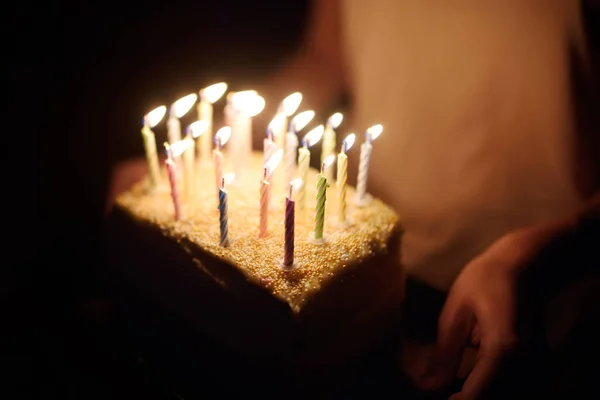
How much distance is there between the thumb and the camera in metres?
1.43

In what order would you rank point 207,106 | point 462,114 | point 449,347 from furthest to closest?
point 462,114 → point 207,106 → point 449,347

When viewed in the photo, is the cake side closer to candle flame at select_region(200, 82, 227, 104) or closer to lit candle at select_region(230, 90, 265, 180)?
lit candle at select_region(230, 90, 265, 180)

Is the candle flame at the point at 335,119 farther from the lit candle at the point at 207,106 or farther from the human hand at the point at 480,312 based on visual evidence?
the human hand at the point at 480,312

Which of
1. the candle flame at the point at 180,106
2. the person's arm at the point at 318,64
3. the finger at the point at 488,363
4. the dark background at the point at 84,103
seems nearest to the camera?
the finger at the point at 488,363

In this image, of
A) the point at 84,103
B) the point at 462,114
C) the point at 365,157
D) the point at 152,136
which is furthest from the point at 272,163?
the point at 84,103

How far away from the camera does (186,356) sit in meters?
1.51

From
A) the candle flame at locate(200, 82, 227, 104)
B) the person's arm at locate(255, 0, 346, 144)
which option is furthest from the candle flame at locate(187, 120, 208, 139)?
the person's arm at locate(255, 0, 346, 144)

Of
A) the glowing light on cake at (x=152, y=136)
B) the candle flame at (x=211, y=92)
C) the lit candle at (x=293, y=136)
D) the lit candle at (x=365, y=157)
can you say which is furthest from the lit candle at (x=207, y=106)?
the lit candle at (x=365, y=157)

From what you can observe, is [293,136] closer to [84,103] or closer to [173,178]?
[173,178]

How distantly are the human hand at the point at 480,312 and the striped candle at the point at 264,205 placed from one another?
562 millimetres

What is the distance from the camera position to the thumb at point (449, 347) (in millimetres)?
1432

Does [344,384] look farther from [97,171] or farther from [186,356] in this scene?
[97,171]

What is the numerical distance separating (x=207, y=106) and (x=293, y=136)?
32 cm

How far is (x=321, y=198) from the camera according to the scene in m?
1.32
